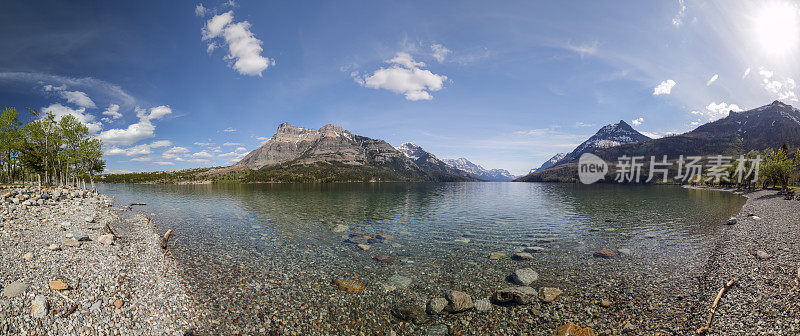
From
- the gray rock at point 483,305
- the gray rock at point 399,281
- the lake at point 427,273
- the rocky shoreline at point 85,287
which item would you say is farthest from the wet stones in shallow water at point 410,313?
the rocky shoreline at point 85,287

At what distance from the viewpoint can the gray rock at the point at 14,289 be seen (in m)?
12.3

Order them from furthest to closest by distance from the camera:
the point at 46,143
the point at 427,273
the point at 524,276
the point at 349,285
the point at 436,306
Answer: the point at 46,143, the point at 427,273, the point at 524,276, the point at 349,285, the point at 436,306

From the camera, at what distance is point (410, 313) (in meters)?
15.3

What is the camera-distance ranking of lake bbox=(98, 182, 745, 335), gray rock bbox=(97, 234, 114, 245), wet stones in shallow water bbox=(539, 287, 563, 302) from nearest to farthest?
lake bbox=(98, 182, 745, 335), wet stones in shallow water bbox=(539, 287, 563, 302), gray rock bbox=(97, 234, 114, 245)

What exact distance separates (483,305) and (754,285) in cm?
1736

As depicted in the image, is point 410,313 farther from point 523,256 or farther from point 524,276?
point 523,256

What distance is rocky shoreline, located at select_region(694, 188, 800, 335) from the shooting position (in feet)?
42.7

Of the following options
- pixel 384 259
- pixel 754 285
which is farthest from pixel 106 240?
pixel 754 285

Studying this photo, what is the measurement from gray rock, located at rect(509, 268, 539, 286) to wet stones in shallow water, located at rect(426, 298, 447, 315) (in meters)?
6.47

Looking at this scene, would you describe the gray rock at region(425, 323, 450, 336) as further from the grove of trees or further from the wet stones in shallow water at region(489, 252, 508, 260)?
the grove of trees

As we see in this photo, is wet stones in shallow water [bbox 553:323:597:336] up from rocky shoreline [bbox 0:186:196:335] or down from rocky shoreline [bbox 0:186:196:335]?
down

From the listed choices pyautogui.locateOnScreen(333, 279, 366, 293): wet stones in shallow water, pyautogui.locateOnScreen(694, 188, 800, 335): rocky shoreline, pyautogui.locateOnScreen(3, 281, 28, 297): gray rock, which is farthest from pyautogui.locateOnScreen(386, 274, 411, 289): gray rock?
pyautogui.locateOnScreen(3, 281, 28, 297): gray rock

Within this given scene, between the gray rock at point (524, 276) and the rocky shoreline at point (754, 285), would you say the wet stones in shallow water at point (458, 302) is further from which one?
the rocky shoreline at point (754, 285)

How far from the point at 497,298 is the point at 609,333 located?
17.9 feet
